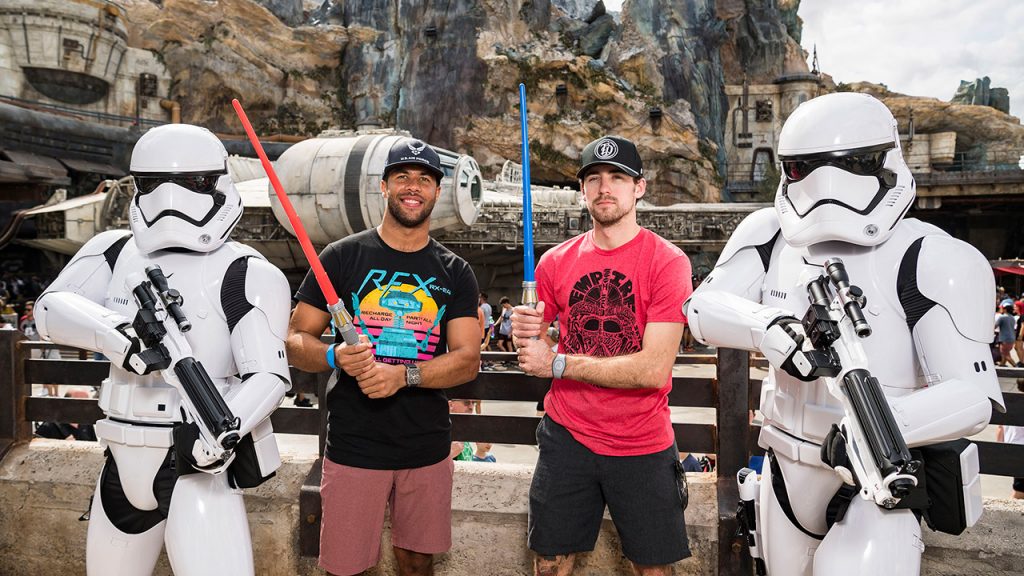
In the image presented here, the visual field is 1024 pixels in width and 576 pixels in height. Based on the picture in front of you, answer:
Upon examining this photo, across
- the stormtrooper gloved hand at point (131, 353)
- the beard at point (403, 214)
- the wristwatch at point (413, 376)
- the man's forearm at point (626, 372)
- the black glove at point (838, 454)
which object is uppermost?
the beard at point (403, 214)

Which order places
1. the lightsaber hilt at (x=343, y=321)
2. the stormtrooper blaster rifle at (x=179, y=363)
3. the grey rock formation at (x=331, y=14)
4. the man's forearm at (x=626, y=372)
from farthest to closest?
1. the grey rock formation at (x=331, y=14)
2. the man's forearm at (x=626, y=372)
3. the lightsaber hilt at (x=343, y=321)
4. the stormtrooper blaster rifle at (x=179, y=363)

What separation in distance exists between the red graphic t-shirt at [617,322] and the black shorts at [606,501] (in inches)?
2.3

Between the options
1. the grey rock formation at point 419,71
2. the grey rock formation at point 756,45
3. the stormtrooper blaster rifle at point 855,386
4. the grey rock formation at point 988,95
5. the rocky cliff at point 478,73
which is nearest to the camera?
the stormtrooper blaster rifle at point 855,386

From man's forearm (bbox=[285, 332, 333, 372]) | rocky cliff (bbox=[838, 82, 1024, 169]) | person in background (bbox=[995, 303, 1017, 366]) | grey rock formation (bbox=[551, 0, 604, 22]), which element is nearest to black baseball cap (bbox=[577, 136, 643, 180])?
man's forearm (bbox=[285, 332, 333, 372])

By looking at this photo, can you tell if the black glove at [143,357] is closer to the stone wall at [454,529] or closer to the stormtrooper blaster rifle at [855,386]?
the stone wall at [454,529]

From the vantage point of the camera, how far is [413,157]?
2.83m

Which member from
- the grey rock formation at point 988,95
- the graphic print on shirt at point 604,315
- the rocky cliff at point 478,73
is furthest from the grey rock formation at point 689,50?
the graphic print on shirt at point 604,315

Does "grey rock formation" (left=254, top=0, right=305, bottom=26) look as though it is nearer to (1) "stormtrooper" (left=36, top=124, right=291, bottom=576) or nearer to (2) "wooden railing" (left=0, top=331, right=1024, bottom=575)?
(2) "wooden railing" (left=0, top=331, right=1024, bottom=575)

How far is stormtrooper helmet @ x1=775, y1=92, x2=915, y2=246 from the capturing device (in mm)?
2215

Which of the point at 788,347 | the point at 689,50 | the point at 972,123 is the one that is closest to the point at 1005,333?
the point at 788,347

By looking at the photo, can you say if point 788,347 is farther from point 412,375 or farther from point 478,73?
point 478,73

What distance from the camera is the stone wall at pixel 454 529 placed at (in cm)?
291

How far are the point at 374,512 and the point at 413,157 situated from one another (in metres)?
1.49

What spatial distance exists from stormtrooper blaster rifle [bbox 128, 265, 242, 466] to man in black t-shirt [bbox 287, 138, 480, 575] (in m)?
0.52
